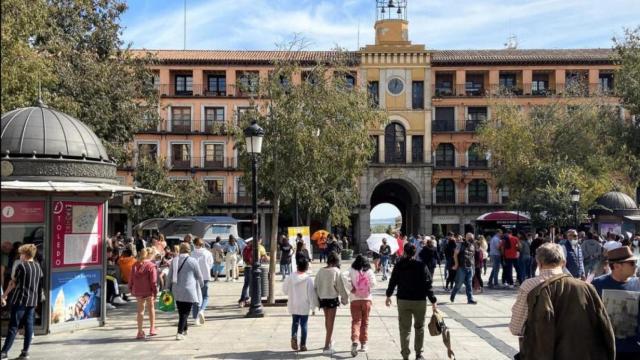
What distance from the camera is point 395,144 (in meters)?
52.1

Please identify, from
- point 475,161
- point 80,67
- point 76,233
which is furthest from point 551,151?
point 76,233

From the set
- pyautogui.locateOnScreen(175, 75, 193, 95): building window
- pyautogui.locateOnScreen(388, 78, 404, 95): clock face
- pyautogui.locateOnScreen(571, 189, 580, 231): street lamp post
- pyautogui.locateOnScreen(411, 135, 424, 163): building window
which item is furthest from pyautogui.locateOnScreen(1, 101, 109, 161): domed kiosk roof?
pyautogui.locateOnScreen(175, 75, 193, 95): building window

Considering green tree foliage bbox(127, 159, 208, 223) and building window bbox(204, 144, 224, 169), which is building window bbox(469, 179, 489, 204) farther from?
green tree foliage bbox(127, 159, 208, 223)

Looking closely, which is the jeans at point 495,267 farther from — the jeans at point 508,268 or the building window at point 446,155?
the building window at point 446,155

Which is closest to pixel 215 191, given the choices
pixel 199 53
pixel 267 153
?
pixel 199 53

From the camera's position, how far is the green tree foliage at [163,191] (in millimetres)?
44594

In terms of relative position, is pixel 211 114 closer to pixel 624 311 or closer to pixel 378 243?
pixel 378 243

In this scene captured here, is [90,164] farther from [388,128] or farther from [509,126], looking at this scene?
[388,128]

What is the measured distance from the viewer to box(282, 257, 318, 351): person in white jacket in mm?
10008

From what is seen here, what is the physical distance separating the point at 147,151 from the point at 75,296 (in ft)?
122

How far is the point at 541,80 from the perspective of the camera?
54.7 m

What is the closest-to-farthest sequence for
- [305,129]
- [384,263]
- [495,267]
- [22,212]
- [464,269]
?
[22,212] → [305,129] → [464,269] → [495,267] → [384,263]

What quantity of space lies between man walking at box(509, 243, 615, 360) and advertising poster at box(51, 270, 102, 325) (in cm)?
945

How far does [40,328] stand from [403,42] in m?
43.6
